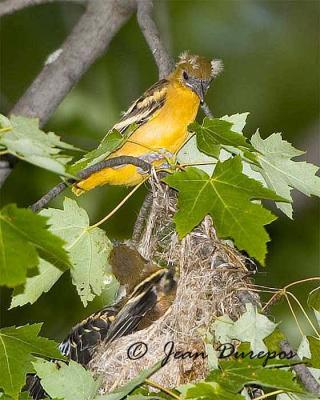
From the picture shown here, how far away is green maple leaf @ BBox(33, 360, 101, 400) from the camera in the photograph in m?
3.31

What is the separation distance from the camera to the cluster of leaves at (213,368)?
9.96 ft

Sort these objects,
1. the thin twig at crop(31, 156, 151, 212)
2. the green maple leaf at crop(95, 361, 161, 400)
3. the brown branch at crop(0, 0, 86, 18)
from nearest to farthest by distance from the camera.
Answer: the green maple leaf at crop(95, 361, 161, 400)
the thin twig at crop(31, 156, 151, 212)
the brown branch at crop(0, 0, 86, 18)

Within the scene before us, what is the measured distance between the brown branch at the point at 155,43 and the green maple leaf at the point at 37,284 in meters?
1.60

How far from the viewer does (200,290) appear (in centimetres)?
391

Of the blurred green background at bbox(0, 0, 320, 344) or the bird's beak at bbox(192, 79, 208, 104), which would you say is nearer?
the bird's beak at bbox(192, 79, 208, 104)

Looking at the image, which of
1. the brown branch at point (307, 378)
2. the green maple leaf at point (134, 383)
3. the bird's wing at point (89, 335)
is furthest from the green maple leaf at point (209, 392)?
the bird's wing at point (89, 335)

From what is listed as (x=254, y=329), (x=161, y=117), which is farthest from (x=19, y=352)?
(x=161, y=117)

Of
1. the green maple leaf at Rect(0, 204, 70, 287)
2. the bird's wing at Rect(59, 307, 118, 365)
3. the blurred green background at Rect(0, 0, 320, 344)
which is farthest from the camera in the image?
the blurred green background at Rect(0, 0, 320, 344)

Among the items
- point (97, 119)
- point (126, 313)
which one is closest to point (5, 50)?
point (97, 119)

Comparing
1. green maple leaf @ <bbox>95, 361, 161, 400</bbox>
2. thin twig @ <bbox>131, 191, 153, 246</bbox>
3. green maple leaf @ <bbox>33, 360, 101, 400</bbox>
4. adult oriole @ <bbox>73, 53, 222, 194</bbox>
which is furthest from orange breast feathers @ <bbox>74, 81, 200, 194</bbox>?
green maple leaf @ <bbox>95, 361, 161, 400</bbox>

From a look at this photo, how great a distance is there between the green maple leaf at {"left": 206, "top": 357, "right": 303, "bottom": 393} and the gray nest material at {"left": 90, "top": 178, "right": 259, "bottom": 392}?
67 cm

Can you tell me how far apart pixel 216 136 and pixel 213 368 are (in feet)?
2.56

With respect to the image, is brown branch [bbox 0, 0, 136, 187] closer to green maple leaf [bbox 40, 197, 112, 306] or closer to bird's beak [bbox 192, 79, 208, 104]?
bird's beak [bbox 192, 79, 208, 104]

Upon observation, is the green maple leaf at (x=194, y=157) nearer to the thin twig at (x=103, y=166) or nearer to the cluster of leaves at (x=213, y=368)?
the thin twig at (x=103, y=166)
